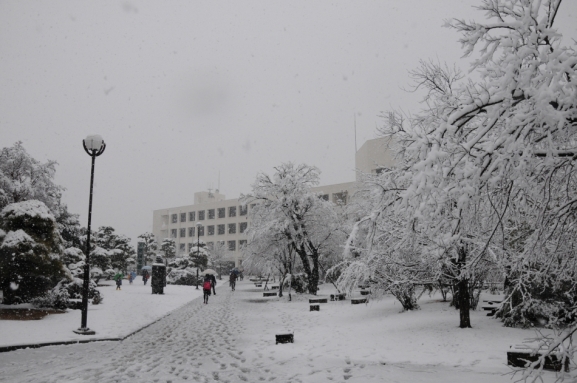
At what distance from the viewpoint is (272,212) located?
88.1 ft

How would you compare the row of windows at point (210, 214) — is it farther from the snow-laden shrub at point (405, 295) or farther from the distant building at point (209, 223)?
the snow-laden shrub at point (405, 295)

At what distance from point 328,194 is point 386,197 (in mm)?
72113

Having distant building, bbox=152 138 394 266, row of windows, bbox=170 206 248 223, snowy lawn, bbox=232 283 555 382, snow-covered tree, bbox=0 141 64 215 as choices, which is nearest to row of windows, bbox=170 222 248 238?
distant building, bbox=152 138 394 266

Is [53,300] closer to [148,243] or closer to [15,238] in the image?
[15,238]

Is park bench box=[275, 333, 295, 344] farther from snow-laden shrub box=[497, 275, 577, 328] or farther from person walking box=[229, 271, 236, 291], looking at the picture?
person walking box=[229, 271, 236, 291]

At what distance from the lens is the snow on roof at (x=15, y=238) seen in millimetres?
14375

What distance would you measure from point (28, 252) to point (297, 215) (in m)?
15.8

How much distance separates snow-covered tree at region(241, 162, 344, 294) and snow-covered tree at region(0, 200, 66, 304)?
13.1 metres

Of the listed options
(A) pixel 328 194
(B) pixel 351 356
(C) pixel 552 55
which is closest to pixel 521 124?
(C) pixel 552 55

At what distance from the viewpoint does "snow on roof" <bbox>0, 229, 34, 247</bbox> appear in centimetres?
1438

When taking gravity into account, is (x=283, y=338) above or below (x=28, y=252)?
below

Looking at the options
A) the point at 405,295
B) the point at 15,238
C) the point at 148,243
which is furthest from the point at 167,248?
the point at 405,295

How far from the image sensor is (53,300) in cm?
1633

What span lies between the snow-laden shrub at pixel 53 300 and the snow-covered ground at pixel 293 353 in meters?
3.19
